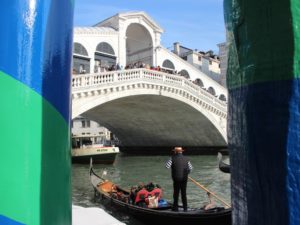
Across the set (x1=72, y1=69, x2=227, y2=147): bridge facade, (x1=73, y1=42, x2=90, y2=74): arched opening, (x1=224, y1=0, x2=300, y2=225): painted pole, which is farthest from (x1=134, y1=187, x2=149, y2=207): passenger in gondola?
(x1=73, y1=42, x2=90, y2=74): arched opening

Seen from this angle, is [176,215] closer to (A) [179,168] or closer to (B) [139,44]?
(A) [179,168]

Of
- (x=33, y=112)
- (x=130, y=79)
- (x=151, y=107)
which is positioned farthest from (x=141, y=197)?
(x=151, y=107)

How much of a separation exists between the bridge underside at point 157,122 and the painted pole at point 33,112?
12174 millimetres

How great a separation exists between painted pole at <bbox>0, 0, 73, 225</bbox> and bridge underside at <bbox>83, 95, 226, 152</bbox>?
12174 mm

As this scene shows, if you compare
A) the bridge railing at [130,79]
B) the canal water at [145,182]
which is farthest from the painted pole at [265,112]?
the bridge railing at [130,79]

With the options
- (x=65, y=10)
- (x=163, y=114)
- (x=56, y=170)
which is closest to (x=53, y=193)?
(x=56, y=170)

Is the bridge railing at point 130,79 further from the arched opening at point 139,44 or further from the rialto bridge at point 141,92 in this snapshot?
the arched opening at point 139,44

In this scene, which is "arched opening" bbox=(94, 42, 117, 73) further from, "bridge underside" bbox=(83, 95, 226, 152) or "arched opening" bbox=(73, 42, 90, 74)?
"bridge underside" bbox=(83, 95, 226, 152)

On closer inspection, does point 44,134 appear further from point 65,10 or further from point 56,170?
point 65,10

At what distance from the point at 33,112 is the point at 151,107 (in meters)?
14.1

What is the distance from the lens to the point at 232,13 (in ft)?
1.85

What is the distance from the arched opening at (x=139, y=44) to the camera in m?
17.4

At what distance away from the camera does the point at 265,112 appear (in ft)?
1.58

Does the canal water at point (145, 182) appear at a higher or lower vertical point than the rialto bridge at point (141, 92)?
lower
